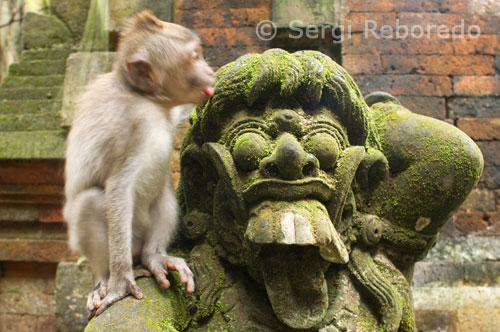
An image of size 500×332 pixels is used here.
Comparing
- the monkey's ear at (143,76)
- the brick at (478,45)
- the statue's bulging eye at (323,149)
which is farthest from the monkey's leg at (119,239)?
the brick at (478,45)

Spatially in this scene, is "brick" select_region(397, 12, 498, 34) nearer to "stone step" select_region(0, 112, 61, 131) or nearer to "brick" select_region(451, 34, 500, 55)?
"brick" select_region(451, 34, 500, 55)

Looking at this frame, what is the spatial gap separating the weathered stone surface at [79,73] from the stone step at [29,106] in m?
0.34

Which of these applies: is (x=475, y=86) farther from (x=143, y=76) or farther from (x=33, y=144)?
(x=33, y=144)

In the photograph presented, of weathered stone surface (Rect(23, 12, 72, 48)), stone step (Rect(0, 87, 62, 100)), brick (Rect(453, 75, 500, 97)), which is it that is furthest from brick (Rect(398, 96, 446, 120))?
weathered stone surface (Rect(23, 12, 72, 48))

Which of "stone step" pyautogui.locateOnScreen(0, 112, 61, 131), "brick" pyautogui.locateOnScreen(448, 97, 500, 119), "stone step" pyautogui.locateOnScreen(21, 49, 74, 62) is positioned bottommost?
"brick" pyautogui.locateOnScreen(448, 97, 500, 119)

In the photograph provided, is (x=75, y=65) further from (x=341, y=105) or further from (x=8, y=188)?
(x=341, y=105)

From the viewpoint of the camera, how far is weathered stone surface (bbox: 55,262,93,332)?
2.85 meters

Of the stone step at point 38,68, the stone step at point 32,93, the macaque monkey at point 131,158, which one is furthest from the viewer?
the stone step at point 38,68

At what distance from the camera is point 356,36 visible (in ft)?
10.6

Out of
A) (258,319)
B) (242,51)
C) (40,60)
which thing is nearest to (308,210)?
(258,319)

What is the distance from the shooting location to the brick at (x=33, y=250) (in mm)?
3270

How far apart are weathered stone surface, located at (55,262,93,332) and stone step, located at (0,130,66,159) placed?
746 millimetres

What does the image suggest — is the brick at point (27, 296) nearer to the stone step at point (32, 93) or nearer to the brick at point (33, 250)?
the brick at point (33, 250)

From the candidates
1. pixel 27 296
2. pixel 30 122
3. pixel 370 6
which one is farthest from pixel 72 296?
pixel 370 6
